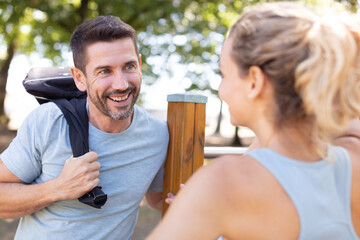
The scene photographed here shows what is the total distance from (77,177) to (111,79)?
59 centimetres

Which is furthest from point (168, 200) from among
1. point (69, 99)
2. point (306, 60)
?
point (306, 60)

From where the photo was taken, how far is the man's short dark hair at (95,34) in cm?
219

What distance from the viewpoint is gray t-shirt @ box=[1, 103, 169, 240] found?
2.03 metres

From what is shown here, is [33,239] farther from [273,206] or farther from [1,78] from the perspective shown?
[1,78]

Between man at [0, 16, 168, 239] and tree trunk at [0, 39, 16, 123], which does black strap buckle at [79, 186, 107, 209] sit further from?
tree trunk at [0, 39, 16, 123]

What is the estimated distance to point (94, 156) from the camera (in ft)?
6.33

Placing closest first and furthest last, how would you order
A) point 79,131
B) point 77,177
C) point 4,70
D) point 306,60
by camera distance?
point 306,60 < point 77,177 < point 79,131 < point 4,70

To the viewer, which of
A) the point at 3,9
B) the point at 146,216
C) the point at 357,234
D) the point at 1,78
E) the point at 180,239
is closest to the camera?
the point at 180,239

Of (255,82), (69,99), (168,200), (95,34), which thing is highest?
(95,34)

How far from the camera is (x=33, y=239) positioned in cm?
207

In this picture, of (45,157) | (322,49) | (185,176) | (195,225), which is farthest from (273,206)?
(45,157)

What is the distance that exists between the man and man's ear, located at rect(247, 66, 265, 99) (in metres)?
1.03

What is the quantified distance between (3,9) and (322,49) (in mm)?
9201

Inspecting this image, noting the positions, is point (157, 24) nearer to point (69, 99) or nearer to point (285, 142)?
point (69, 99)
